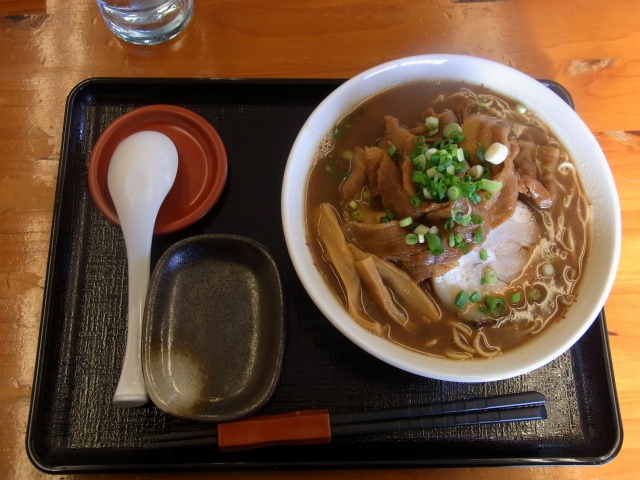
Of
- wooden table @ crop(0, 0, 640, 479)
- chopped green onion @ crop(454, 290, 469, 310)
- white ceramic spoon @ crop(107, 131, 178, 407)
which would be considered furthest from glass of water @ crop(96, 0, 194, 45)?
chopped green onion @ crop(454, 290, 469, 310)

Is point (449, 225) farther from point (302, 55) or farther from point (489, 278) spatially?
point (302, 55)

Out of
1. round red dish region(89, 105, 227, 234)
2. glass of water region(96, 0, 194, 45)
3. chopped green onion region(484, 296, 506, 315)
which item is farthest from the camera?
glass of water region(96, 0, 194, 45)

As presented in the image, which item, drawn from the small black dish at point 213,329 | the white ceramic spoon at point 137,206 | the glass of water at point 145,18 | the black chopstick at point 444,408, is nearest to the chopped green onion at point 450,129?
the small black dish at point 213,329

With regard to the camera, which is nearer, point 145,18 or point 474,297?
point 474,297

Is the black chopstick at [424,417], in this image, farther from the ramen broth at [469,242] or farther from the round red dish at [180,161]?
the round red dish at [180,161]

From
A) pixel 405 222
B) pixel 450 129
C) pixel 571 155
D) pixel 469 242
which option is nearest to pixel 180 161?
pixel 405 222

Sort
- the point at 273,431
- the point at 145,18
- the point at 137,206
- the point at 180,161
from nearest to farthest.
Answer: the point at 273,431
the point at 137,206
the point at 180,161
the point at 145,18

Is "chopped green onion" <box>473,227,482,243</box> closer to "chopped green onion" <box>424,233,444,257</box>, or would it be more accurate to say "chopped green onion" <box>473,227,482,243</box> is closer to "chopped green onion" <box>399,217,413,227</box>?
"chopped green onion" <box>424,233,444,257</box>
